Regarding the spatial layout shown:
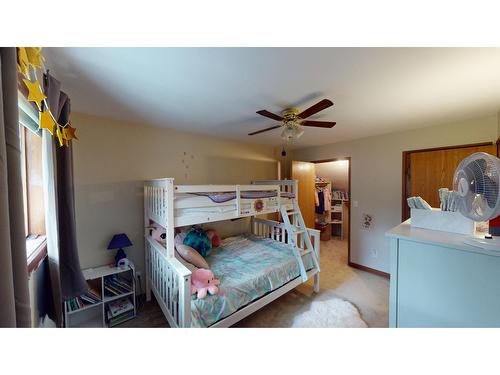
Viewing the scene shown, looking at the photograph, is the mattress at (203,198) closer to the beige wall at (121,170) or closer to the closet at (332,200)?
the beige wall at (121,170)

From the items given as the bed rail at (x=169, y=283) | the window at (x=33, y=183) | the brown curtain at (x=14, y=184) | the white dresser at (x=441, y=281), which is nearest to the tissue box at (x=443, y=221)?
the white dresser at (x=441, y=281)

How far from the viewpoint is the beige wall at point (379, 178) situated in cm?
243

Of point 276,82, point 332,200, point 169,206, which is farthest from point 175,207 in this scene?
point 332,200

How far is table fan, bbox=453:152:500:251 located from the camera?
31.4 inches

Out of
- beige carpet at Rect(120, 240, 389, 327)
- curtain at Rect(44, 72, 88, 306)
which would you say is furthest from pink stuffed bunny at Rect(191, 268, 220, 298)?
curtain at Rect(44, 72, 88, 306)

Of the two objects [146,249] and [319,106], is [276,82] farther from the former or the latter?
[146,249]

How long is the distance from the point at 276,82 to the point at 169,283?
193 centimetres

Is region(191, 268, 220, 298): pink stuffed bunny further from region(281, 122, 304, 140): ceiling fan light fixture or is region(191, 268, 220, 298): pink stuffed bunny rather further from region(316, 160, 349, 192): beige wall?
region(316, 160, 349, 192): beige wall

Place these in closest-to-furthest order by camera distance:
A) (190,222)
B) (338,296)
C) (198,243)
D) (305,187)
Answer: (190,222) < (198,243) < (338,296) < (305,187)

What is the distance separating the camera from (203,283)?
1528mm

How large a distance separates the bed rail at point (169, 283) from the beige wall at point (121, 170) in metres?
0.31
